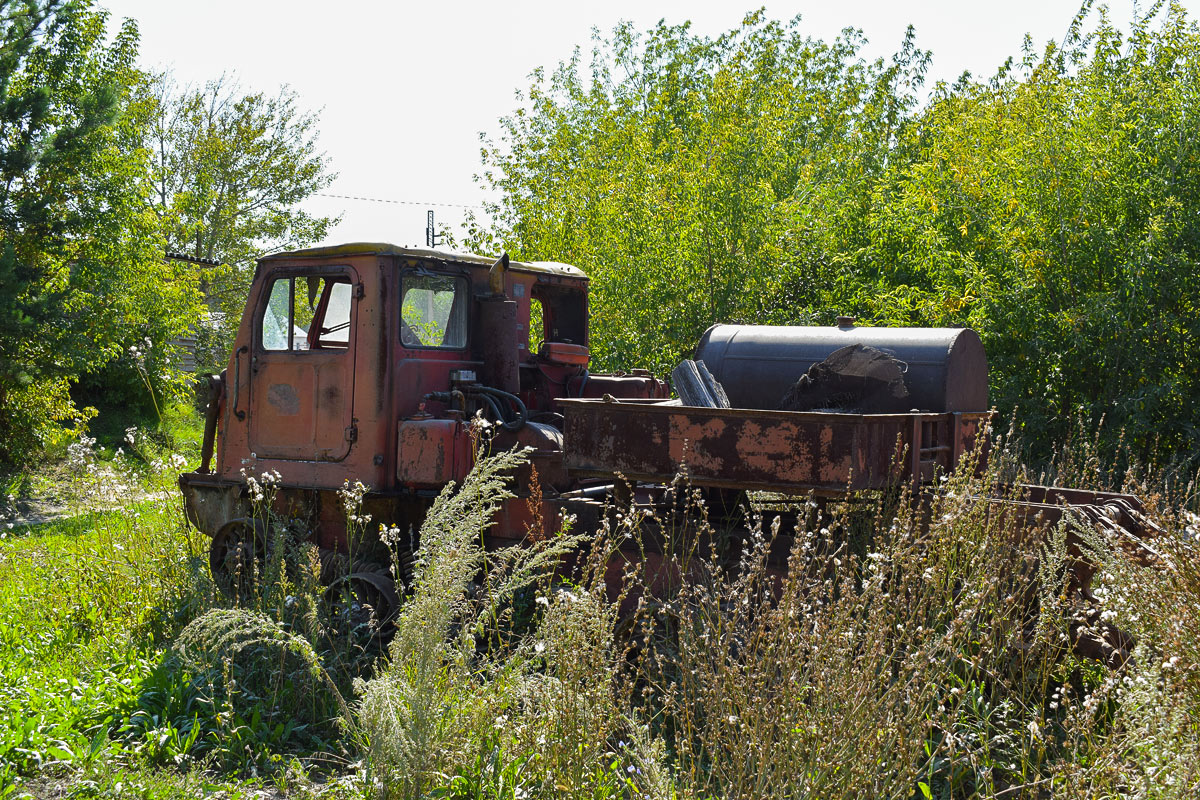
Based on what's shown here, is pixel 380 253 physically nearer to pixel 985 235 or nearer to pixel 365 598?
pixel 365 598

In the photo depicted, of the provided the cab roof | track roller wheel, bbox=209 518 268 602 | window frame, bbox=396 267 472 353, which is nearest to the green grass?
track roller wheel, bbox=209 518 268 602

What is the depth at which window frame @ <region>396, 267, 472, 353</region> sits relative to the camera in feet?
20.1

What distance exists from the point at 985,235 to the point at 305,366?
7.54 metres

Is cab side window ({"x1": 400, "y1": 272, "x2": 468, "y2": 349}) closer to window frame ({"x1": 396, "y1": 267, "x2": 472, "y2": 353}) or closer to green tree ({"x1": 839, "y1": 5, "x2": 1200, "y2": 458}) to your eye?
window frame ({"x1": 396, "y1": 267, "x2": 472, "y2": 353})

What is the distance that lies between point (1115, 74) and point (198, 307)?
50.1 feet

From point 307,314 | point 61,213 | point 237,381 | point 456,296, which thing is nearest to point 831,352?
point 456,296

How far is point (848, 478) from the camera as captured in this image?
4492 millimetres

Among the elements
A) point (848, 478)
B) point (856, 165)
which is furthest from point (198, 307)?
point (848, 478)

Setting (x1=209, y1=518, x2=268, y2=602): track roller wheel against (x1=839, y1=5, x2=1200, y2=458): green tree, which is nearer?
(x1=209, y1=518, x2=268, y2=602): track roller wheel

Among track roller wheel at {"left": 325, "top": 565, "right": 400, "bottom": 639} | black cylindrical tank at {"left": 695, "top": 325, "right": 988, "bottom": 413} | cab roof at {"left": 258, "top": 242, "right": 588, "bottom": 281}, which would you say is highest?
cab roof at {"left": 258, "top": 242, "right": 588, "bottom": 281}

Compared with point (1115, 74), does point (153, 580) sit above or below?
below

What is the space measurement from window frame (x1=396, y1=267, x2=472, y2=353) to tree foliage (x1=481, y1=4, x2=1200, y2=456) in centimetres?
560

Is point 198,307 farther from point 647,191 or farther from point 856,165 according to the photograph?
point 856,165

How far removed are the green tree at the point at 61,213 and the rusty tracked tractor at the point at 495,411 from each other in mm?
7864
